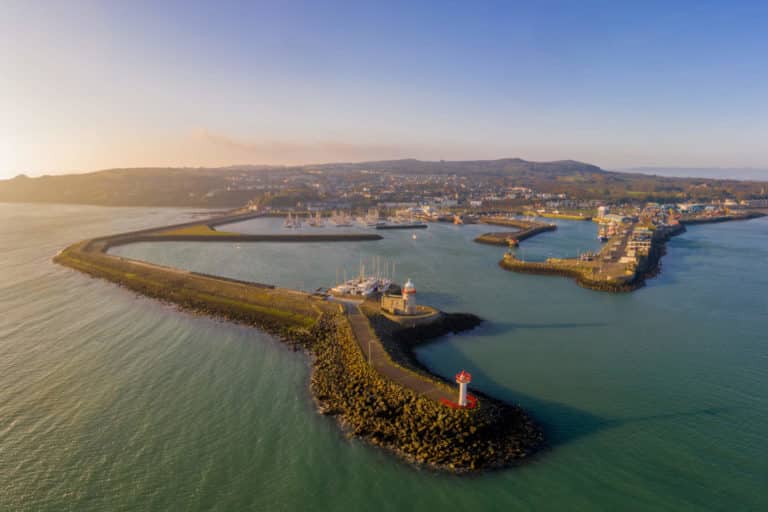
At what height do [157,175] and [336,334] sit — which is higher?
[157,175]

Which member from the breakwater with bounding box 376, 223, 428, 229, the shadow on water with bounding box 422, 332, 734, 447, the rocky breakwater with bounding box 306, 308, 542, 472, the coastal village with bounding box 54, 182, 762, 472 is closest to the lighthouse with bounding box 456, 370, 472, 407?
the coastal village with bounding box 54, 182, 762, 472

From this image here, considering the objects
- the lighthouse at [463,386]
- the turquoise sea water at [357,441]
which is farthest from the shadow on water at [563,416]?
the lighthouse at [463,386]

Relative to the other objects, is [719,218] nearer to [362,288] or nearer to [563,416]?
[362,288]

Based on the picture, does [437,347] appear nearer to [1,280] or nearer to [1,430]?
[1,430]

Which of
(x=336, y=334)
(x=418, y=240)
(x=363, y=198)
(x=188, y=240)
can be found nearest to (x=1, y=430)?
(x=336, y=334)

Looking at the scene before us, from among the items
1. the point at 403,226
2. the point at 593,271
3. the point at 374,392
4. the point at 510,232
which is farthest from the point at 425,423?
the point at 403,226

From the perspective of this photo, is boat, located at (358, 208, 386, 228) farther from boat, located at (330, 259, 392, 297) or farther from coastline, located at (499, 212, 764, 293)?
boat, located at (330, 259, 392, 297)

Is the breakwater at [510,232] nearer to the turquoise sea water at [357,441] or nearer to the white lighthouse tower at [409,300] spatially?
the turquoise sea water at [357,441]
